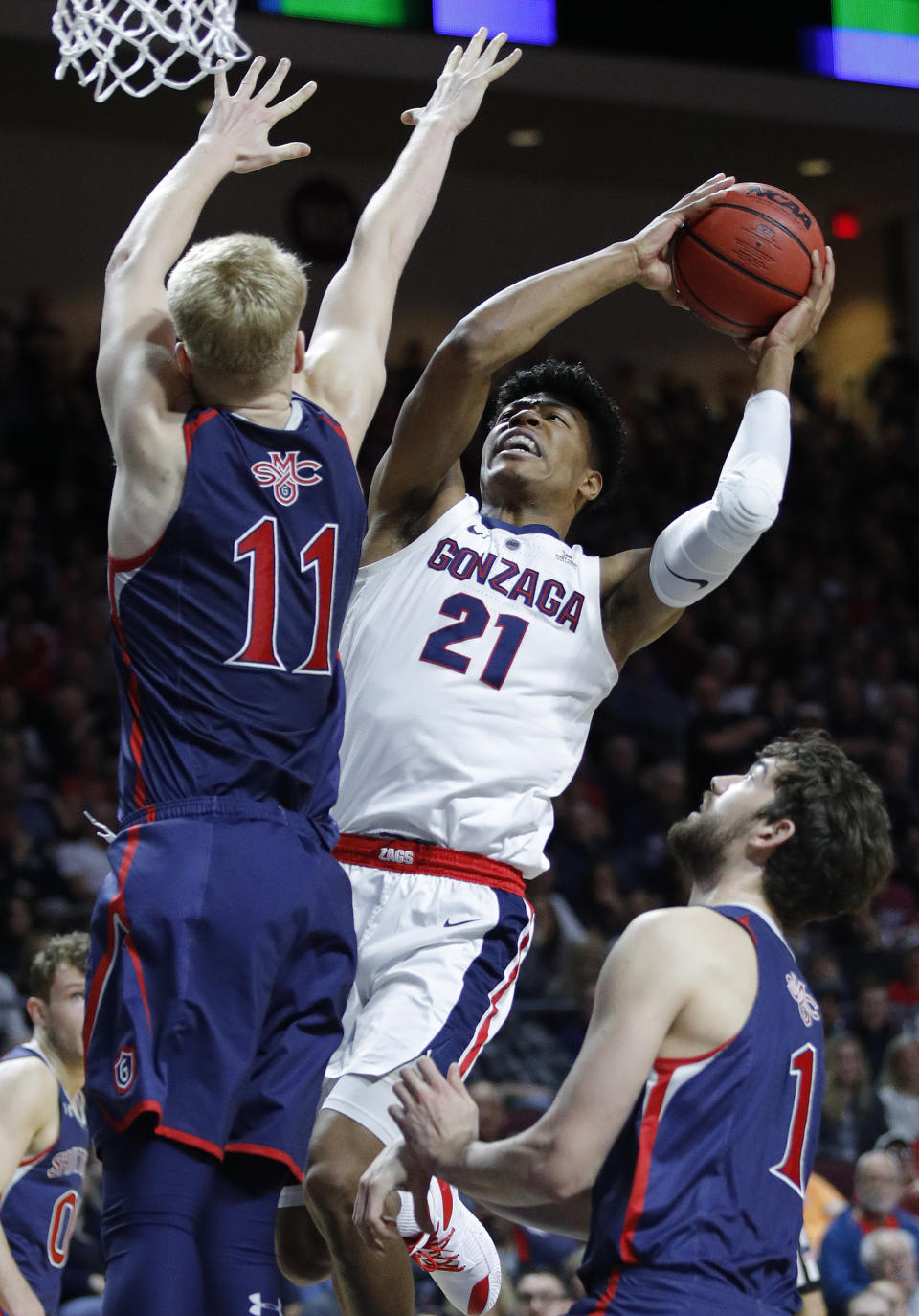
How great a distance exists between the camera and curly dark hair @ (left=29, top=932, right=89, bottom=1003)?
4988 millimetres

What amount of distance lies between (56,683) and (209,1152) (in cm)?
765

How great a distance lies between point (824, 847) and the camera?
291 cm

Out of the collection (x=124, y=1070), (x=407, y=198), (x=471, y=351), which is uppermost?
(x=407, y=198)

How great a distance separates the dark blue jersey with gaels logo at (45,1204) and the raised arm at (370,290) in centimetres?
254

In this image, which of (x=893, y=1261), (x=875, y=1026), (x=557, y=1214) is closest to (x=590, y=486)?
(x=557, y=1214)

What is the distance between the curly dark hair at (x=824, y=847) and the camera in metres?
2.91

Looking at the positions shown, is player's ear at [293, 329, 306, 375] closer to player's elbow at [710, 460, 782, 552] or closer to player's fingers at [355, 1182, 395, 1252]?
player's elbow at [710, 460, 782, 552]

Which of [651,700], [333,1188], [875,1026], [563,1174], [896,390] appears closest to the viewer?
[563,1174]

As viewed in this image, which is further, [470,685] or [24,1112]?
[24,1112]

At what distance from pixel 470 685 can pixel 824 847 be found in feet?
3.79

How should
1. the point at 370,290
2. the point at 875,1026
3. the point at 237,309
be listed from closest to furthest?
the point at 237,309, the point at 370,290, the point at 875,1026

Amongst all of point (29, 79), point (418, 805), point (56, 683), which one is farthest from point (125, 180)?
point (418, 805)

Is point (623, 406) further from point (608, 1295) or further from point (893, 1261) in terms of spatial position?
point (608, 1295)

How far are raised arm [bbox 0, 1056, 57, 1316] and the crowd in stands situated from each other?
161 centimetres
